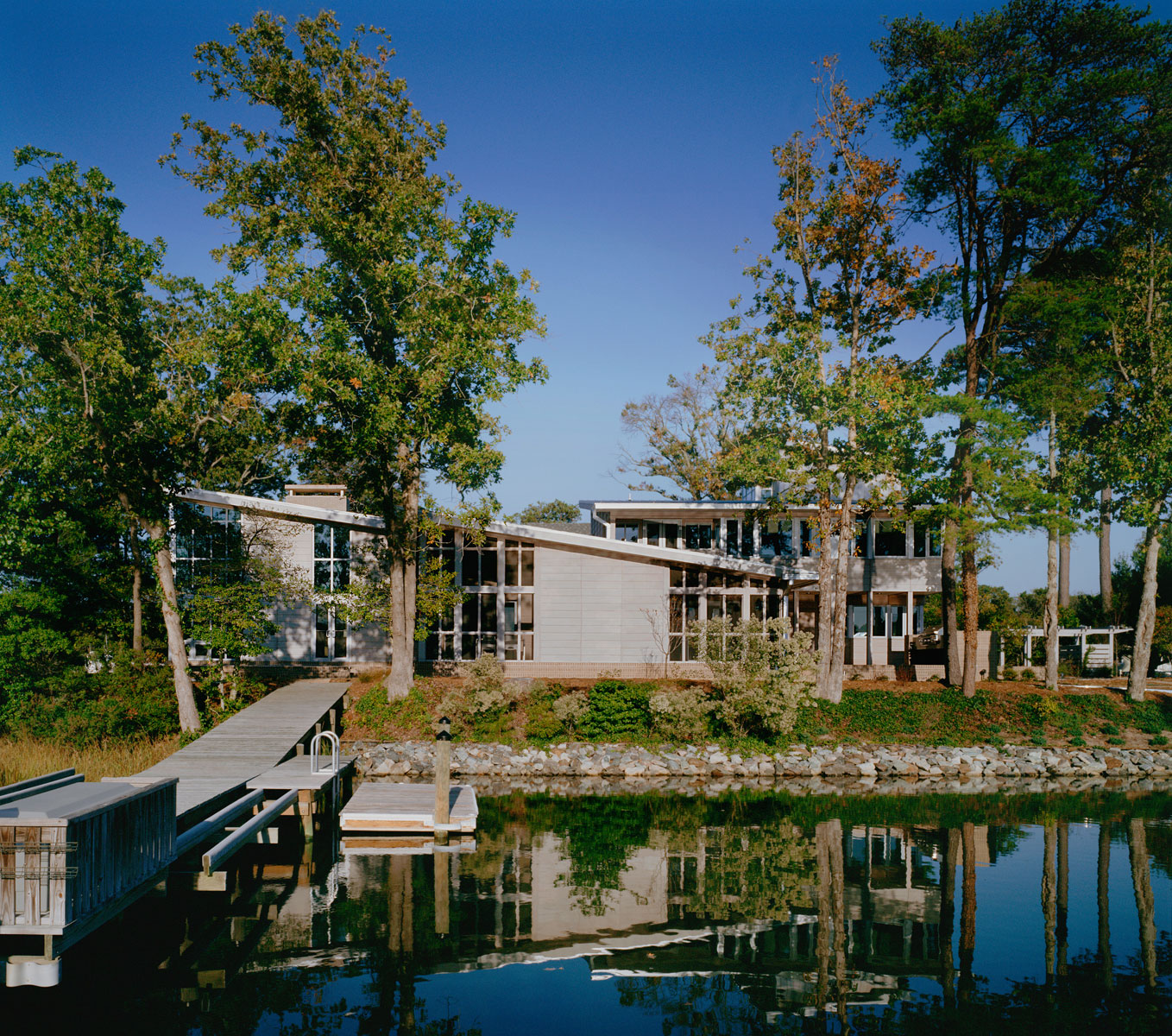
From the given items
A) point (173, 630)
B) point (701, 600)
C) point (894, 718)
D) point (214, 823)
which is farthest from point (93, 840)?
point (701, 600)

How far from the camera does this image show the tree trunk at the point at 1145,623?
25.1m

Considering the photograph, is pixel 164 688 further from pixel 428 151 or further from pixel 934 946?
pixel 934 946

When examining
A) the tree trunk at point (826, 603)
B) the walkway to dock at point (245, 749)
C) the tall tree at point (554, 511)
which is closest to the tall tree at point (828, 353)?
the tree trunk at point (826, 603)

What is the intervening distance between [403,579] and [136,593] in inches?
250

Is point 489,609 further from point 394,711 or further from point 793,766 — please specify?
point 793,766

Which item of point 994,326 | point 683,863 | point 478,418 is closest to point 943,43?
point 994,326

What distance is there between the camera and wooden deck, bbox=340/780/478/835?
14.4 metres

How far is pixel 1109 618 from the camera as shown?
118 feet

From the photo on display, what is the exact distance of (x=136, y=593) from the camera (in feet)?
73.8

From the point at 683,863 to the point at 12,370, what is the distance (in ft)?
52.2

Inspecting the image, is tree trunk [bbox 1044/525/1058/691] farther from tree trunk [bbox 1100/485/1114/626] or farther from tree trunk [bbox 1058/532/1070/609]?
tree trunk [bbox 1058/532/1070/609]

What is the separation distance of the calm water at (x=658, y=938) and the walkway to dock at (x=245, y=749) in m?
1.24

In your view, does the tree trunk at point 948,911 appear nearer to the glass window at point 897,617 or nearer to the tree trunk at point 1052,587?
the tree trunk at point 1052,587

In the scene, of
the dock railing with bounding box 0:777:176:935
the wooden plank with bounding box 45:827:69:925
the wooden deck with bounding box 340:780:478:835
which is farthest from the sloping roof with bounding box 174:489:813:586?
the wooden plank with bounding box 45:827:69:925
